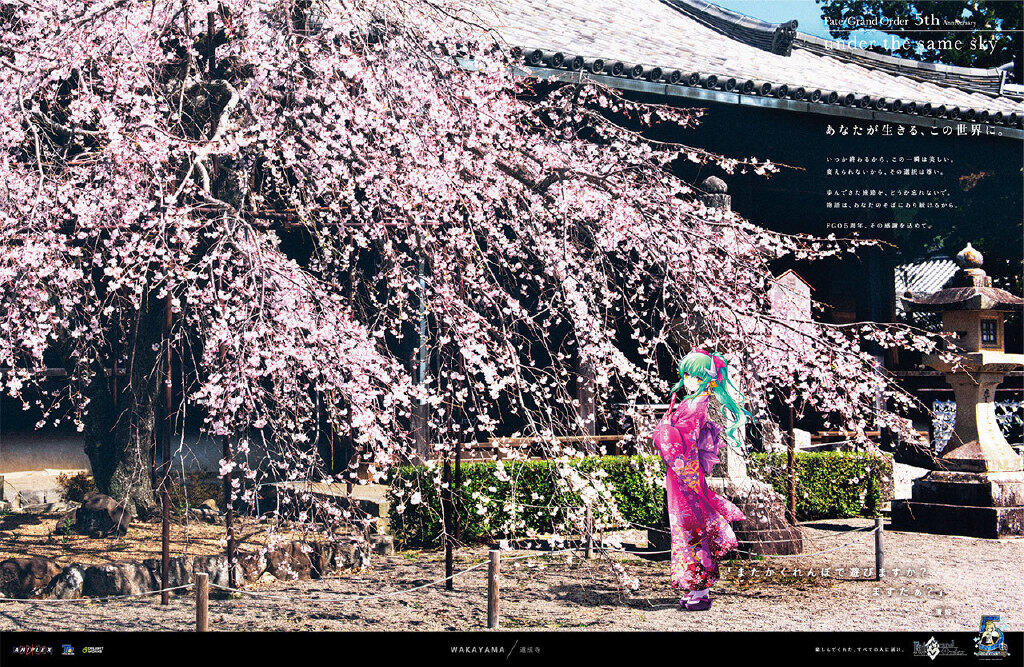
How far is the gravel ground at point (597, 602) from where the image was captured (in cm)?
629

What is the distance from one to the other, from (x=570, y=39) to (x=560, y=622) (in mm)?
6518

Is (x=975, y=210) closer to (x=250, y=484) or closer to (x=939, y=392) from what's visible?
(x=939, y=392)

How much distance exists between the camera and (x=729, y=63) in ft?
34.6

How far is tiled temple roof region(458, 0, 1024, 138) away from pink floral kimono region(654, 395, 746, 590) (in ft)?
12.2

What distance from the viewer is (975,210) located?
12695 millimetres

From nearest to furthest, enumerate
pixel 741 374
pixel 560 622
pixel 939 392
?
pixel 560 622 < pixel 741 374 < pixel 939 392

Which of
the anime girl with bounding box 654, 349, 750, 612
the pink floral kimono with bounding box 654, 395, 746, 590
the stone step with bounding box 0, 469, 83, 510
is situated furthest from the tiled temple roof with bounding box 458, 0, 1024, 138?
the stone step with bounding box 0, 469, 83, 510

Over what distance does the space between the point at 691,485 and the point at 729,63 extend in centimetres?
653

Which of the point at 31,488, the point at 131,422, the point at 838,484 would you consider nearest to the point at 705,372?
the point at 131,422

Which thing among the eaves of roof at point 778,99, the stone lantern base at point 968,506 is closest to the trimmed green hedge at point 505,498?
the stone lantern base at point 968,506

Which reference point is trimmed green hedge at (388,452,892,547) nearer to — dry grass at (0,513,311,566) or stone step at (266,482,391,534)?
stone step at (266,482,391,534)

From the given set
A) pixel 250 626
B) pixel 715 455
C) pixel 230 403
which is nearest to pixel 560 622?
pixel 715 455

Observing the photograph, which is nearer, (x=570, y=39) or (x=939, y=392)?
(x=570, y=39)
